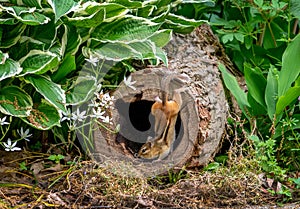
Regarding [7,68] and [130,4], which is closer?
[7,68]

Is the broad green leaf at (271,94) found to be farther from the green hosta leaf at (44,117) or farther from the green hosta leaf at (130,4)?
the green hosta leaf at (44,117)

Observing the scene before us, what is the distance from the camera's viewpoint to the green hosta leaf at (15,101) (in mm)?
2594

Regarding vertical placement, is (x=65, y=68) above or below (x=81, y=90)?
above

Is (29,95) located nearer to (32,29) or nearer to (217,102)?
(32,29)

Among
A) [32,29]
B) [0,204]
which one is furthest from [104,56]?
[0,204]

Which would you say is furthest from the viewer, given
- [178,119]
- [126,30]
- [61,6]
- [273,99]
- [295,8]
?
[295,8]

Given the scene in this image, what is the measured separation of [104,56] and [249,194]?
924 millimetres

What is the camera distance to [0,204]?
8.08 feet

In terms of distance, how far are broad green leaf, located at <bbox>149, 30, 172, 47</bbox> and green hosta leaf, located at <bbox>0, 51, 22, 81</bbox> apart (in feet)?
2.50

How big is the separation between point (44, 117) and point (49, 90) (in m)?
0.13

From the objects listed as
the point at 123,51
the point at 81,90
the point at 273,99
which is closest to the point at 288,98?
the point at 273,99

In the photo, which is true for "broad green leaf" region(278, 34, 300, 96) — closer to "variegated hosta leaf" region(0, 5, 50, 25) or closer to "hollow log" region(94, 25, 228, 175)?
"hollow log" region(94, 25, 228, 175)

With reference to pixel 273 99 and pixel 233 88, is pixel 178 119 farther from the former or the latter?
pixel 273 99

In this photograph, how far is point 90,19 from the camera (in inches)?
102
